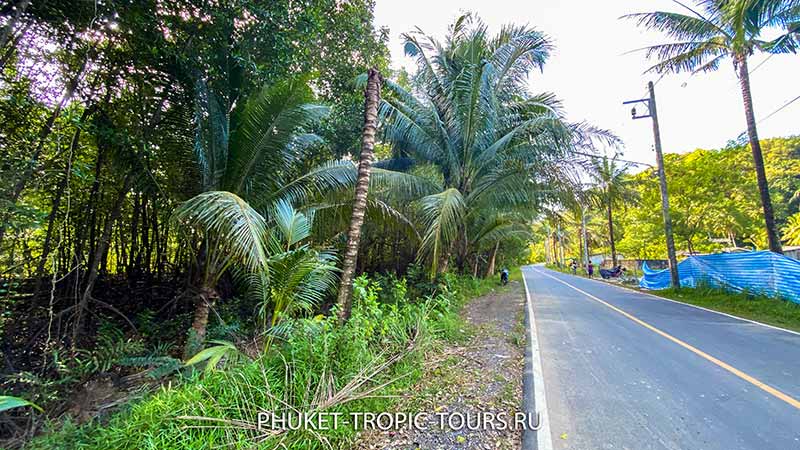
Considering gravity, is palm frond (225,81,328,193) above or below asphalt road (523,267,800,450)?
above

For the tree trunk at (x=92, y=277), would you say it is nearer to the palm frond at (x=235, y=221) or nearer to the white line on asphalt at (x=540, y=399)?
the palm frond at (x=235, y=221)

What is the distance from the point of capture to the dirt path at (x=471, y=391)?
7.80 ft

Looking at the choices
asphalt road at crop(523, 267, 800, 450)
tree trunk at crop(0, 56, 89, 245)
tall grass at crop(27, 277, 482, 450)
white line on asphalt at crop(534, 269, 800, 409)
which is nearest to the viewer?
tall grass at crop(27, 277, 482, 450)

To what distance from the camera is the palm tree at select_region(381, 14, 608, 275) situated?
7766 mm

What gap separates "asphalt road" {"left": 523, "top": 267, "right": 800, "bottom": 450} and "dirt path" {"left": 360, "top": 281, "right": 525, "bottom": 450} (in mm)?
370

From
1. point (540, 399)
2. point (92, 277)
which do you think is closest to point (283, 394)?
point (540, 399)

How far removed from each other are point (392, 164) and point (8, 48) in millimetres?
7443

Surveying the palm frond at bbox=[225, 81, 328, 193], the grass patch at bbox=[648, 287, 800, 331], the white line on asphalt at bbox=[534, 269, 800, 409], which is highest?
the palm frond at bbox=[225, 81, 328, 193]

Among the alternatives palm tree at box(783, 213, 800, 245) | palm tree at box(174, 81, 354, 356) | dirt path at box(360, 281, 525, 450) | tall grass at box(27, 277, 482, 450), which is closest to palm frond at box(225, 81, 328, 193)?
palm tree at box(174, 81, 354, 356)

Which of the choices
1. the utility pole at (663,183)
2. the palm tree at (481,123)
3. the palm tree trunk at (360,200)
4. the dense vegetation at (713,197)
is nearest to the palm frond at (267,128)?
the palm tree trunk at (360,200)

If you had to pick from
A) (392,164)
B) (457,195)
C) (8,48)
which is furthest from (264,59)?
(392,164)

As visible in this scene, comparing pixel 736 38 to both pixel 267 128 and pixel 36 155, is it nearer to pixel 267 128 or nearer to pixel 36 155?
pixel 267 128

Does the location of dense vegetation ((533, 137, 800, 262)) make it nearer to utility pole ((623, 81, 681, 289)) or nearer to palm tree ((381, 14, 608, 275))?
utility pole ((623, 81, 681, 289))

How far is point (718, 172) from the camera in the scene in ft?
47.2
